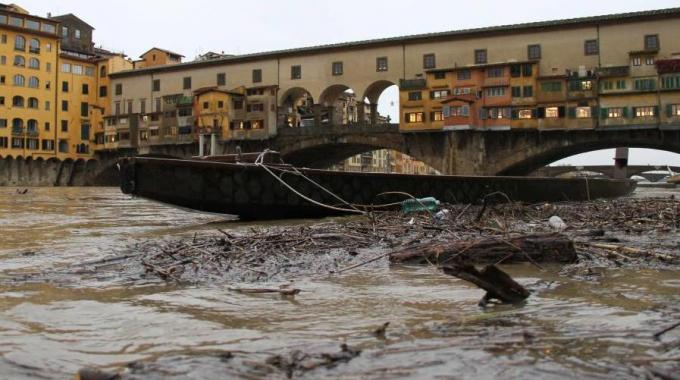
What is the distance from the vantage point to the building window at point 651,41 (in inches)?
1727

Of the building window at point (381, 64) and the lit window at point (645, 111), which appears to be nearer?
the lit window at point (645, 111)

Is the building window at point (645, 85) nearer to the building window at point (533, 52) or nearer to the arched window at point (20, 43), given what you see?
the building window at point (533, 52)

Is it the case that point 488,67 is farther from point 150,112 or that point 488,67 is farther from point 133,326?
point 133,326

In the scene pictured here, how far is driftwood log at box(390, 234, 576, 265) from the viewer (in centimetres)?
602

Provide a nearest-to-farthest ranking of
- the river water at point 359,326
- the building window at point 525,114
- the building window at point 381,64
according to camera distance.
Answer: the river water at point 359,326, the building window at point 525,114, the building window at point 381,64

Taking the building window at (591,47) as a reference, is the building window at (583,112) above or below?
below

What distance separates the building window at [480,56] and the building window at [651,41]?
40.7 feet

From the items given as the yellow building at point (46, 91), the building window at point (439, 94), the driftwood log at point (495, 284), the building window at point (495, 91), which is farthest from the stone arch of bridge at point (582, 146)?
the yellow building at point (46, 91)

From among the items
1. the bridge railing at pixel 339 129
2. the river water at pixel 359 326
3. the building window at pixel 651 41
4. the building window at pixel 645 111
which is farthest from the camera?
the bridge railing at pixel 339 129

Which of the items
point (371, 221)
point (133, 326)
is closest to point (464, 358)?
point (133, 326)

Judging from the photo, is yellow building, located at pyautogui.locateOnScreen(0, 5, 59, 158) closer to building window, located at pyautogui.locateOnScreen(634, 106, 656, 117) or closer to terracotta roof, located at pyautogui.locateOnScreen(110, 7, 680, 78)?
terracotta roof, located at pyautogui.locateOnScreen(110, 7, 680, 78)

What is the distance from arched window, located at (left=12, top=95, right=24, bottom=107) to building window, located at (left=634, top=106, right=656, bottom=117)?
64.7 metres

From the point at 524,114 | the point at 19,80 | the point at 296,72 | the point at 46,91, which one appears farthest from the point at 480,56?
the point at 19,80

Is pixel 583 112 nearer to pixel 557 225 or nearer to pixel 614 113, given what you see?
pixel 614 113
